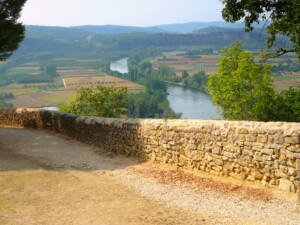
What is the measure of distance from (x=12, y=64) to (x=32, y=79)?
54379 millimetres

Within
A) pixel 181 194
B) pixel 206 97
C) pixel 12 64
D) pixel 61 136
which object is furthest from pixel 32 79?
pixel 181 194

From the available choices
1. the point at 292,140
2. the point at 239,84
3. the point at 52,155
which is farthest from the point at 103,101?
the point at 292,140

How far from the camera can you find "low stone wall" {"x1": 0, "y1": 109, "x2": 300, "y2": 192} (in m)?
7.48

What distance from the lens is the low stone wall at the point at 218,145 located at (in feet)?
24.5

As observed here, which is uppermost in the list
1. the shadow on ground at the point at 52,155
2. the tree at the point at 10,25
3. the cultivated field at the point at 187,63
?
the tree at the point at 10,25

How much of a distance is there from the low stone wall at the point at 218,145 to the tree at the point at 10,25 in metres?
8.68

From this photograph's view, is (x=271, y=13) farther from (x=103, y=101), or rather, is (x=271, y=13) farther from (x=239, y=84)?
(x=103, y=101)

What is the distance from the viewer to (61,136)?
1689cm

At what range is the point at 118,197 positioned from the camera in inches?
317

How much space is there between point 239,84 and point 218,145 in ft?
65.1

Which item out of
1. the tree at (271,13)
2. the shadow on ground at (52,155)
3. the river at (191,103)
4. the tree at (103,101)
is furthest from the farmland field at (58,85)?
the tree at (271,13)

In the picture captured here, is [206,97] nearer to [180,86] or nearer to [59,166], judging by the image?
[180,86]

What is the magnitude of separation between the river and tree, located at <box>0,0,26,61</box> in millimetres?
52036

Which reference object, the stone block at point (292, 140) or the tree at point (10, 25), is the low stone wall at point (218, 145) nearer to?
the stone block at point (292, 140)
